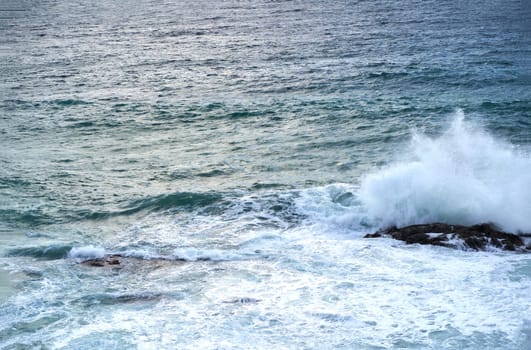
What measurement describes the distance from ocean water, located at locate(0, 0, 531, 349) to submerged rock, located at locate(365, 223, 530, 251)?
357 mm

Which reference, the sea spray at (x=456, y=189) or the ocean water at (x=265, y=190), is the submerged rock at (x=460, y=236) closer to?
the ocean water at (x=265, y=190)

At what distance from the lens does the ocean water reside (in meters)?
11.6

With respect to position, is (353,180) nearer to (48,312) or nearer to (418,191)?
(418,191)

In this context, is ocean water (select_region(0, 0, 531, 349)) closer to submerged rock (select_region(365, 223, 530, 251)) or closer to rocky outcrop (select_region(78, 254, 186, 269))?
rocky outcrop (select_region(78, 254, 186, 269))

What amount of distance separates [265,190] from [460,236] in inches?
221

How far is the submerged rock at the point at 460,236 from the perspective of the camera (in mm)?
14055

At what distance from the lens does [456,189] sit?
1596cm

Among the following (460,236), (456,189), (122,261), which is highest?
(456,189)

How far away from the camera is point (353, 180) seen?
1853 cm

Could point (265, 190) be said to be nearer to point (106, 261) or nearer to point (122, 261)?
point (122, 261)

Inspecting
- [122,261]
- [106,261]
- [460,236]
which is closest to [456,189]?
[460,236]

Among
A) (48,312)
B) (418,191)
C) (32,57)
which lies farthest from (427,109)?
(32,57)

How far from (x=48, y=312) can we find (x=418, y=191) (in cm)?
877

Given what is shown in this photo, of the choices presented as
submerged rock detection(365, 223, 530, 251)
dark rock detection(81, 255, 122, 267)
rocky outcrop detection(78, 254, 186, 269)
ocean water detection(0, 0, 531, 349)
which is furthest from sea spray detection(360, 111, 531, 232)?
dark rock detection(81, 255, 122, 267)
